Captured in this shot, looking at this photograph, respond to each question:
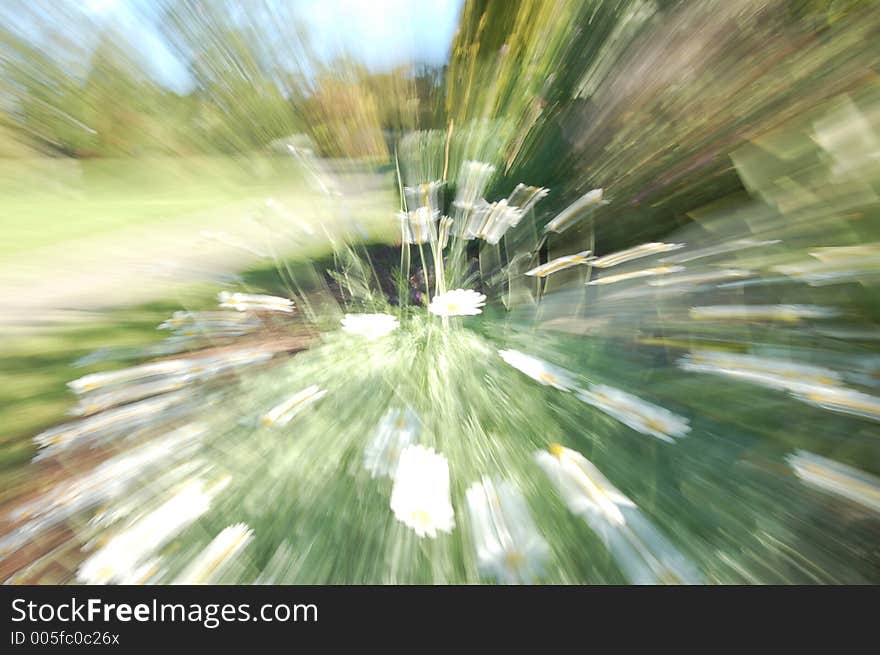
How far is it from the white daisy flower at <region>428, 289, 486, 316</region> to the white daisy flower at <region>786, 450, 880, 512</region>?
1.10 ft

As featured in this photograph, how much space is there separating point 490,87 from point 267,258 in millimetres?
308

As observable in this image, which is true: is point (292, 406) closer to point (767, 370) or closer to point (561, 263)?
point (561, 263)

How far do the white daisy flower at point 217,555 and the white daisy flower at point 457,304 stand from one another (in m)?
0.31

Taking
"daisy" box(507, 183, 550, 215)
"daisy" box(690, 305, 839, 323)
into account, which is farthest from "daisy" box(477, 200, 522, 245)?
"daisy" box(690, 305, 839, 323)

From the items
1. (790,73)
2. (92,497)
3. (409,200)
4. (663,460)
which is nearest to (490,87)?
(409,200)

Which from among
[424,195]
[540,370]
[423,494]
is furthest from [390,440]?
[424,195]

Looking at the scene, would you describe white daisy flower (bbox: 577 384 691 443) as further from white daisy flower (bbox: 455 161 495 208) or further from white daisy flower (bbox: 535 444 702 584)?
white daisy flower (bbox: 455 161 495 208)

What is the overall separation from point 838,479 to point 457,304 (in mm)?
387

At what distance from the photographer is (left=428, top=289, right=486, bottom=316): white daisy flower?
0.55 metres

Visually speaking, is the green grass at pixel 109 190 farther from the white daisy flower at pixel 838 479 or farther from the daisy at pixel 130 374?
the white daisy flower at pixel 838 479

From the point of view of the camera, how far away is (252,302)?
0.54m

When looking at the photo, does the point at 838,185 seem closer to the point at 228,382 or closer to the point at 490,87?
the point at 490,87

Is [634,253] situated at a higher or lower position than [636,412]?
higher

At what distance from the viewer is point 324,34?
0.42 m
